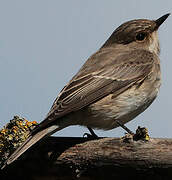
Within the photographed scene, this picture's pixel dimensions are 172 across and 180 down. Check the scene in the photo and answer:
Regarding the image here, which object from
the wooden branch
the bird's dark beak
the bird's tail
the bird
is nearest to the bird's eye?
the bird

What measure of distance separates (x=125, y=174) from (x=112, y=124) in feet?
5.89

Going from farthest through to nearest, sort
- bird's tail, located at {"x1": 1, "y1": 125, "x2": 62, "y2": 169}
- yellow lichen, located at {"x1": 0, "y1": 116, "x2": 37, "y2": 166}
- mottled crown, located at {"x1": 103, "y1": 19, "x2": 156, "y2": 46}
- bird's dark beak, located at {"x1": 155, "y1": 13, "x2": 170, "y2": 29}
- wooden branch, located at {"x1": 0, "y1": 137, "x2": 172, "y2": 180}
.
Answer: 1. bird's dark beak, located at {"x1": 155, "y1": 13, "x2": 170, "y2": 29}
2. mottled crown, located at {"x1": 103, "y1": 19, "x2": 156, "y2": 46}
3. yellow lichen, located at {"x1": 0, "y1": 116, "x2": 37, "y2": 166}
4. bird's tail, located at {"x1": 1, "y1": 125, "x2": 62, "y2": 169}
5. wooden branch, located at {"x1": 0, "y1": 137, "x2": 172, "y2": 180}

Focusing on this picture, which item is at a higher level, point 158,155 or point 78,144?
point 78,144

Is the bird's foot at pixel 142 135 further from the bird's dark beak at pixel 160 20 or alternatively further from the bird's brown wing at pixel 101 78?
the bird's dark beak at pixel 160 20

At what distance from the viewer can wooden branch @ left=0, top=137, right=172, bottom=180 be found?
450 cm

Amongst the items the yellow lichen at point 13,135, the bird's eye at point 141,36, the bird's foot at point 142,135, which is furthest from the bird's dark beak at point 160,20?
the bird's foot at point 142,135

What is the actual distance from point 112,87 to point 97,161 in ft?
6.64

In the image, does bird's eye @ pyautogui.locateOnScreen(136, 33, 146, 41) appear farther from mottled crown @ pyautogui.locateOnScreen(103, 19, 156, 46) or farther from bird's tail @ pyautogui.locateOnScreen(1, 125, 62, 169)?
bird's tail @ pyautogui.locateOnScreen(1, 125, 62, 169)

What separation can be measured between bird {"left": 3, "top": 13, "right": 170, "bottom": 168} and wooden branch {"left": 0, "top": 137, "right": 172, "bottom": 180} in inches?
10.2

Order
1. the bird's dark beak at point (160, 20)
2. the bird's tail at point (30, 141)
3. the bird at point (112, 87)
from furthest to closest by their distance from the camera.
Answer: the bird's dark beak at point (160, 20)
the bird at point (112, 87)
the bird's tail at point (30, 141)

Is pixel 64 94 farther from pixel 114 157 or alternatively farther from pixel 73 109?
pixel 114 157

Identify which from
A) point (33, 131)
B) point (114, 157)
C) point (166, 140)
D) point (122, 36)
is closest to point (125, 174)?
point (114, 157)

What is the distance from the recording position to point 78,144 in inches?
196

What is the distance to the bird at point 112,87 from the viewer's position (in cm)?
575
